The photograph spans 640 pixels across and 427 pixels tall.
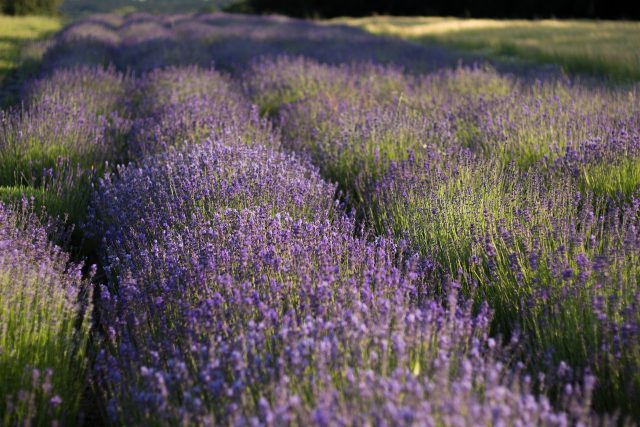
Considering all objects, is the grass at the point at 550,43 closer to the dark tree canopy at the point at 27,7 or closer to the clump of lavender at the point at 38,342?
the clump of lavender at the point at 38,342

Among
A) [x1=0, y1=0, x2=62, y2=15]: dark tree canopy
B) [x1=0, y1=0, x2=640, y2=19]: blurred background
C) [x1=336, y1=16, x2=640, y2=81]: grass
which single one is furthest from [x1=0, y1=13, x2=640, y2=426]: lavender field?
[x1=0, y1=0, x2=62, y2=15]: dark tree canopy

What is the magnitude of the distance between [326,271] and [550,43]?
11594 mm

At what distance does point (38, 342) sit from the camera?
2129 mm

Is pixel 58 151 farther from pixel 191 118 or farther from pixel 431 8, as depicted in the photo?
pixel 431 8

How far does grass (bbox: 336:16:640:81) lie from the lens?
29.9ft

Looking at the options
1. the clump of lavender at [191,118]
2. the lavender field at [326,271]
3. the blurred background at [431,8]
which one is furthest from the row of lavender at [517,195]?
the blurred background at [431,8]

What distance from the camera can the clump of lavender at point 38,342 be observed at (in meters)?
1.95

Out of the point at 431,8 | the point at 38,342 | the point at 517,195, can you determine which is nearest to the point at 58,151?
the point at 38,342

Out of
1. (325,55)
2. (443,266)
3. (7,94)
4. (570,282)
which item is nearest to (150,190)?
(443,266)

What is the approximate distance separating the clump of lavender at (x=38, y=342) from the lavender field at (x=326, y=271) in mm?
12

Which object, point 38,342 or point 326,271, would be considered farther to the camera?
point 326,271

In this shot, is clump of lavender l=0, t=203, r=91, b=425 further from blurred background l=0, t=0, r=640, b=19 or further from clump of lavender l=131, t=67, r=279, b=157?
blurred background l=0, t=0, r=640, b=19

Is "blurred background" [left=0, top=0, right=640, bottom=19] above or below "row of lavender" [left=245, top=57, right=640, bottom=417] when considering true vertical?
above

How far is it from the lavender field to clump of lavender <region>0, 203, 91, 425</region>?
12mm
